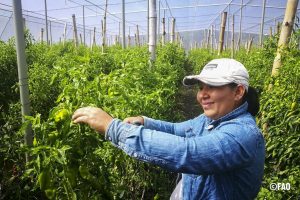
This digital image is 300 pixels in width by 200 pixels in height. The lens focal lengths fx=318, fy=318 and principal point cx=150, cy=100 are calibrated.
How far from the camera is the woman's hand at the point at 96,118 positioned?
1.65 m

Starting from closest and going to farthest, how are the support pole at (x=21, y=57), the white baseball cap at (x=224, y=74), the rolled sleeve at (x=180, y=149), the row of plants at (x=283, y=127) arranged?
the rolled sleeve at (x=180, y=149), the white baseball cap at (x=224, y=74), the support pole at (x=21, y=57), the row of plants at (x=283, y=127)

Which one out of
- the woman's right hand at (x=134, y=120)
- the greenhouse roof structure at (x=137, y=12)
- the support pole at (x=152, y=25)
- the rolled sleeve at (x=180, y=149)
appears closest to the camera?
the rolled sleeve at (x=180, y=149)

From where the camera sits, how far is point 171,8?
28.0m

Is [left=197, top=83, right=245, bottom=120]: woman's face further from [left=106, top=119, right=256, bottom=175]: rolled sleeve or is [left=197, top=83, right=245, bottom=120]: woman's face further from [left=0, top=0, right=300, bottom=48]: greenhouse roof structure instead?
[left=0, top=0, right=300, bottom=48]: greenhouse roof structure

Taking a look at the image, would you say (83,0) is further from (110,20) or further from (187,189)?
(187,189)

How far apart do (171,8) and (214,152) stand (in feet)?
91.1

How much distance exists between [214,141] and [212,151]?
5 centimetres

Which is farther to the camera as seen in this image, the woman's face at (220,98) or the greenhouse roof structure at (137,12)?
the greenhouse roof structure at (137,12)

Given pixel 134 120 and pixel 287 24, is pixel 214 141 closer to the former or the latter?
pixel 134 120

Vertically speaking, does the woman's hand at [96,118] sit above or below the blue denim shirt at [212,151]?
above

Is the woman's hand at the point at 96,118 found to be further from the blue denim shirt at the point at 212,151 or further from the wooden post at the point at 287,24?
the wooden post at the point at 287,24

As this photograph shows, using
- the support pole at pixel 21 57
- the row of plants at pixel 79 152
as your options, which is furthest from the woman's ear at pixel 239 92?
the support pole at pixel 21 57

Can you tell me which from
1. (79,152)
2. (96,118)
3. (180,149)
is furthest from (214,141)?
(79,152)

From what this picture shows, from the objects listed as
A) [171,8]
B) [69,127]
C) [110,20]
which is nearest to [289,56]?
[69,127]
